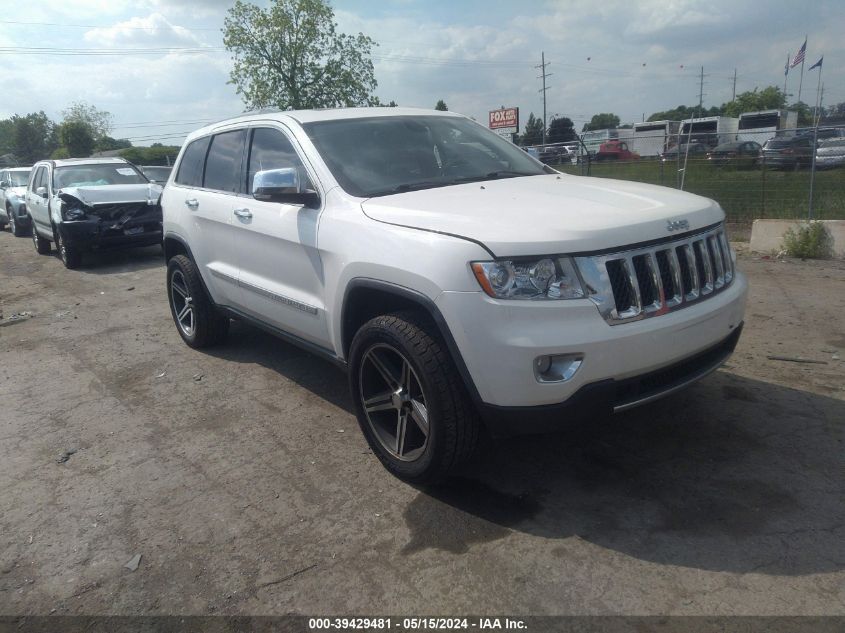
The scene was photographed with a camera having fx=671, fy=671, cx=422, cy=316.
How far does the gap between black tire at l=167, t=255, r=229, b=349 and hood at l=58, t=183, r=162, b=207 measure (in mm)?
6106

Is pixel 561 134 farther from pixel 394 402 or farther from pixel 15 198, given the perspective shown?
pixel 394 402

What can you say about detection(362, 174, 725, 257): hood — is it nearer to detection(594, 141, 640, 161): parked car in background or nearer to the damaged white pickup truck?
the damaged white pickup truck

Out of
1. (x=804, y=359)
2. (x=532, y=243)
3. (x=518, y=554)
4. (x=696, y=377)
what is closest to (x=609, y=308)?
(x=532, y=243)

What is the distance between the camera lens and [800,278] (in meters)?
7.44

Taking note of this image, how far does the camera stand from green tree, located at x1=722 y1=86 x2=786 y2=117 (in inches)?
2891

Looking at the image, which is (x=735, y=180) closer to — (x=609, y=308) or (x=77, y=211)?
(x=609, y=308)

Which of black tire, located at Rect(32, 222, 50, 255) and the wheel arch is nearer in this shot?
the wheel arch

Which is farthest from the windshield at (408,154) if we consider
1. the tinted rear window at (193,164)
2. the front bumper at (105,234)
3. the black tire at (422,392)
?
the front bumper at (105,234)

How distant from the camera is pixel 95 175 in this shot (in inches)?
477

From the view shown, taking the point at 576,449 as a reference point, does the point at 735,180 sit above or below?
above

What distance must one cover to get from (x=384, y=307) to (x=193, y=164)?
9.68ft

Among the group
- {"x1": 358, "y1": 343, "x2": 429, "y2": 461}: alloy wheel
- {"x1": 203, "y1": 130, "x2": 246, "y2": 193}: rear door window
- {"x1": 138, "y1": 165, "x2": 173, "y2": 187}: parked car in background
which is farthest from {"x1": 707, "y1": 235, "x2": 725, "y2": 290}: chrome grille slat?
{"x1": 138, "y1": 165, "x2": 173, "y2": 187}: parked car in background

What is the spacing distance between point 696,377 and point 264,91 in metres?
37.1

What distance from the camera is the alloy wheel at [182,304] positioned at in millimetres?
5789
